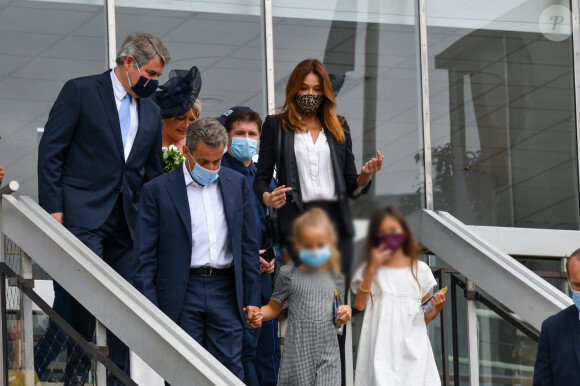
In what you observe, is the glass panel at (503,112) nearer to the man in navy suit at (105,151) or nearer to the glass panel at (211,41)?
the glass panel at (211,41)

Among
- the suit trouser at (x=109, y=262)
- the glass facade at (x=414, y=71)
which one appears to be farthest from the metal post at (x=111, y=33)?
the suit trouser at (x=109, y=262)

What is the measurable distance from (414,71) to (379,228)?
24.1 ft

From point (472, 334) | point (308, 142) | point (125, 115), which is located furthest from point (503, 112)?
point (308, 142)

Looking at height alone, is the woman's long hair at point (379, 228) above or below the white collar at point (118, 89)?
below

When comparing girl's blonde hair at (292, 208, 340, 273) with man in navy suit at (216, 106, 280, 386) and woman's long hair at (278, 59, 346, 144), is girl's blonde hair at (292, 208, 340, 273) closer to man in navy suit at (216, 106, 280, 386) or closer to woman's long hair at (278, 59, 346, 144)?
woman's long hair at (278, 59, 346, 144)

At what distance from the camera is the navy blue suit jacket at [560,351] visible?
496cm

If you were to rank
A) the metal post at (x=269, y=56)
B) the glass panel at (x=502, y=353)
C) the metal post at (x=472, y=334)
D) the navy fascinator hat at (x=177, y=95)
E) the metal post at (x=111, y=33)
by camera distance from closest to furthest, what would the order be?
the navy fascinator hat at (x=177, y=95) < the metal post at (x=472, y=334) < the glass panel at (x=502, y=353) < the metal post at (x=111, y=33) < the metal post at (x=269, y=56)

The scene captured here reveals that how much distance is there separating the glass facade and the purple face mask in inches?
248

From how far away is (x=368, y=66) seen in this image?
8.88 meters

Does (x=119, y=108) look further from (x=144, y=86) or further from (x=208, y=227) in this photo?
(x=208, y=227)

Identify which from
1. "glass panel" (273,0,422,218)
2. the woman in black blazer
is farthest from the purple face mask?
"glass panel" (273,0,422,218)

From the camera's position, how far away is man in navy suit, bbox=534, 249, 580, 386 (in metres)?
4.93

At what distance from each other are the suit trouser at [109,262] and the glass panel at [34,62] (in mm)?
2646

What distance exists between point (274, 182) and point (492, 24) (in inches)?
161
